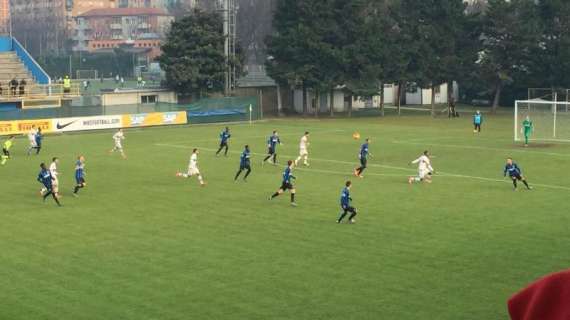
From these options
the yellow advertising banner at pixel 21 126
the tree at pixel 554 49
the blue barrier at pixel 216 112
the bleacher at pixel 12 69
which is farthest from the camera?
the tree at pixel 554 49

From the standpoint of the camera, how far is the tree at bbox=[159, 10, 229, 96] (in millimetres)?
79312

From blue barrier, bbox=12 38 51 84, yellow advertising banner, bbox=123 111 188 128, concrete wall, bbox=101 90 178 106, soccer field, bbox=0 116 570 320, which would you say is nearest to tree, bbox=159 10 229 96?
concrete wall, bbox=101 90 178 106

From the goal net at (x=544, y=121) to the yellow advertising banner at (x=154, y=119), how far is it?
2825cm

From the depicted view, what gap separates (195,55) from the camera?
80.0 m

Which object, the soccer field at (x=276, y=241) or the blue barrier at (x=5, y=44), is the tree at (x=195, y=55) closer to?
the blue barrier at (x=5, y=44)

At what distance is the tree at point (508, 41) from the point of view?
8331 cm

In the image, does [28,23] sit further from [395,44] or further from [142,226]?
[142,226]

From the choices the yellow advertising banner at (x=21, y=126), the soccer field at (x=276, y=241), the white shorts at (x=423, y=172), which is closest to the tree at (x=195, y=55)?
the yellow advertising banner at (x=21, y=126)

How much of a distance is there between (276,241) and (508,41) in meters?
64.7

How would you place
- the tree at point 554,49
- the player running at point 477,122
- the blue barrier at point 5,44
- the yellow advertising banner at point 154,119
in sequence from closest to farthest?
1. the player running at point 477,122
2. the yellow advertising banner at point 154,119
3. the blue barrier at point 5,44
4. the tree at point 554,49

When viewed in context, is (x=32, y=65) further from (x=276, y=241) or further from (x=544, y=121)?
(x=276, y=241)

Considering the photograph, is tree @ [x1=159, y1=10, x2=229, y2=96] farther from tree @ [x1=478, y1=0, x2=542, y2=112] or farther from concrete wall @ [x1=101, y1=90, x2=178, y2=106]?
tree @ [x1=478, y1=0, x2=542, y2=112]

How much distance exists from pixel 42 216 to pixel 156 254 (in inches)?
339

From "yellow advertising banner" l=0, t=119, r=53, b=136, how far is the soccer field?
50.1 feet
